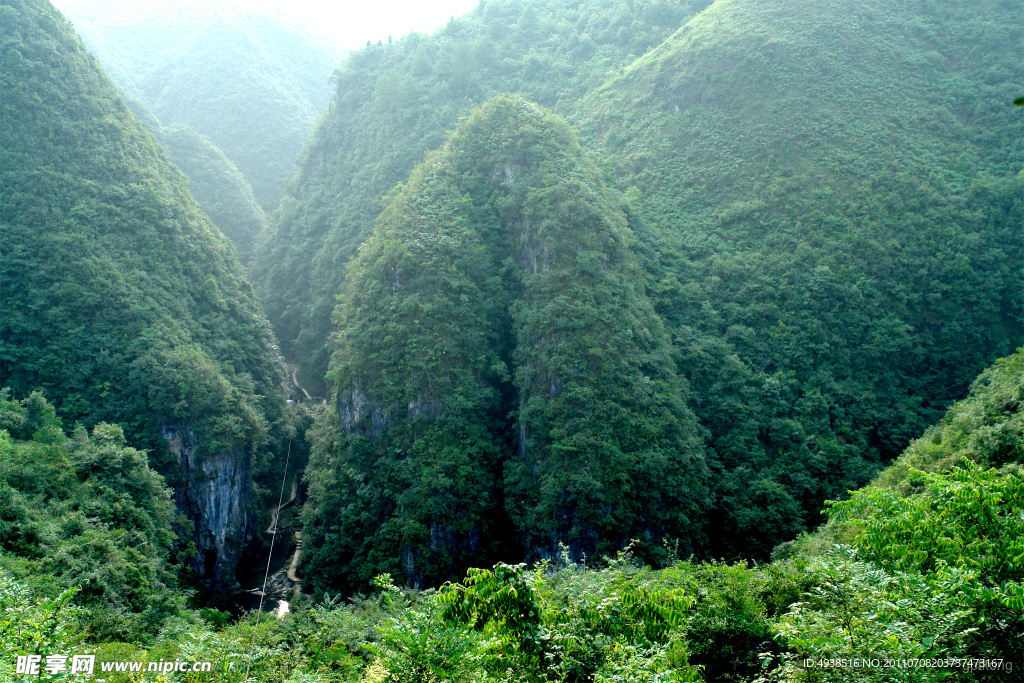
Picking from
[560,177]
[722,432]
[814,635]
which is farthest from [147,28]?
[814,635]

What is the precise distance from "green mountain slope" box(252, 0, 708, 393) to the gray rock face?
51.5 ft

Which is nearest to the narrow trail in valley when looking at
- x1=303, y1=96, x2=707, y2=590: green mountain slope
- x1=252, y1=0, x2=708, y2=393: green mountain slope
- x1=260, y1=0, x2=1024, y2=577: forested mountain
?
x1=303, y1=96, x2=707, y2=590: green mountain slope

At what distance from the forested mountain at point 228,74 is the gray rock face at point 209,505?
56.2 m

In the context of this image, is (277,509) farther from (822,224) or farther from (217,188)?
(217,188)

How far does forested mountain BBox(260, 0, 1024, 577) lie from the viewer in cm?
3152

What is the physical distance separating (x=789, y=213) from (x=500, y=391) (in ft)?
71.8

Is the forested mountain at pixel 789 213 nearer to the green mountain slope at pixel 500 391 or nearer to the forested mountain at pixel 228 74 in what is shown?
the green mountain slope at pixel 500 391

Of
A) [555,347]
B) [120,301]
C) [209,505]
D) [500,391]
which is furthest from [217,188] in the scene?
[555,347]

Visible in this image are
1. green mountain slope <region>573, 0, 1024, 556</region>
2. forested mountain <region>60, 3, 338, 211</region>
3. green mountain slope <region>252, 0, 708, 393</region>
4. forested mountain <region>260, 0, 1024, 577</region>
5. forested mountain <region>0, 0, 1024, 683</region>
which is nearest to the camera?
forested mountain <region>0, 0, 1024, 683</region>

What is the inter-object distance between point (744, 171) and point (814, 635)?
125 feet

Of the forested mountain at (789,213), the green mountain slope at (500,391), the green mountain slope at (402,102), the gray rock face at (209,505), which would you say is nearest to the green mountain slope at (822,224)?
the forested mountain at (789,213)

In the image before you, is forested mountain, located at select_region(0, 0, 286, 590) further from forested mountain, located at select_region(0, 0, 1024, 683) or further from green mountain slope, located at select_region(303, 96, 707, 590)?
green mountain slope, located at select_region(303, 96, 707, 590)

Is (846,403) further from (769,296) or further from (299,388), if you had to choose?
(299,388)

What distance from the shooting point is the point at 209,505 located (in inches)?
1241
